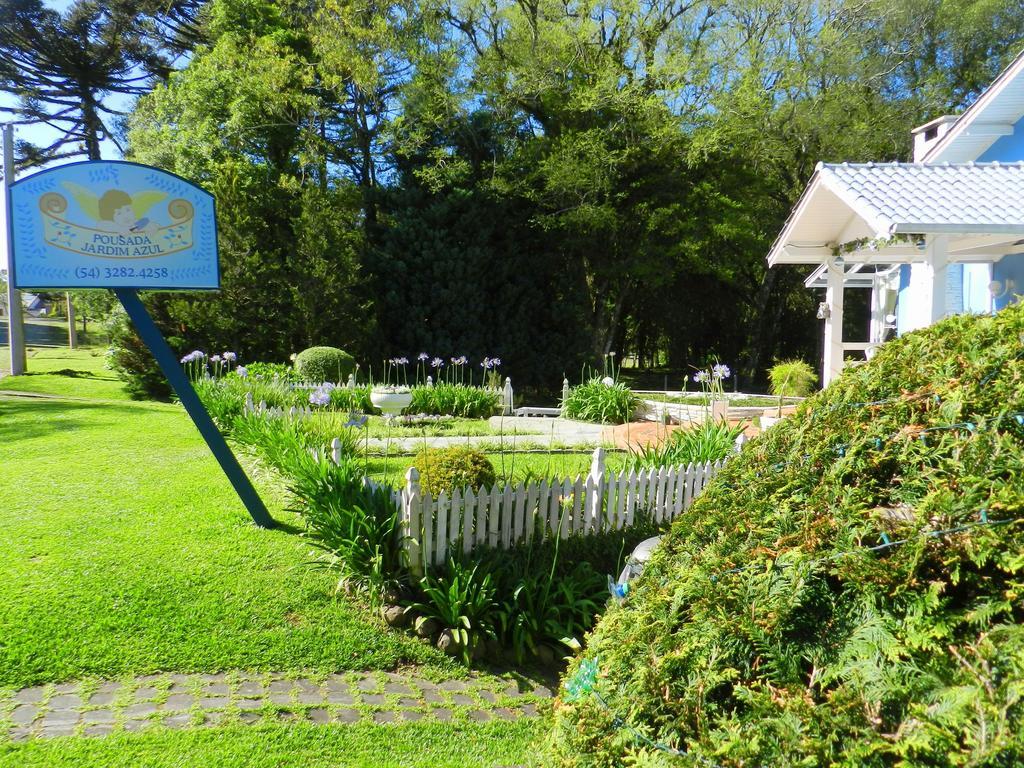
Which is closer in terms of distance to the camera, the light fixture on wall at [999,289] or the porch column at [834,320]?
the light fixture on wall at [999,289]

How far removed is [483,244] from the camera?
24.1 meters

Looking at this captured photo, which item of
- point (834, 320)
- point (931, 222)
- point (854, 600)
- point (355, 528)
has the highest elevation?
point (931, 222)

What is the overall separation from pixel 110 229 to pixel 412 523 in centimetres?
352

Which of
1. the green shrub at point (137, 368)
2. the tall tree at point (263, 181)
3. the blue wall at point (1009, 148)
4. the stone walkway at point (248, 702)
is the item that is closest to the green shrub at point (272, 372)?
the green shrub at point (137, 368)

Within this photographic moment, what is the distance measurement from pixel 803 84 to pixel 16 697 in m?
25.5

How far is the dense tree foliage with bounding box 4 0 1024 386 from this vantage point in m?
21.8

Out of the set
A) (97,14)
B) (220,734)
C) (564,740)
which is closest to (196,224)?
(220,734)

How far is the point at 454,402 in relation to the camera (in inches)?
574

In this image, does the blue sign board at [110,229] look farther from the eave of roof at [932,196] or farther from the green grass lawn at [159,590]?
the eave of roof at [932,196]

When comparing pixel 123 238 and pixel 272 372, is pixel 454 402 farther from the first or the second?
pixel 123 238

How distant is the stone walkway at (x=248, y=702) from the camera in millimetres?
3674

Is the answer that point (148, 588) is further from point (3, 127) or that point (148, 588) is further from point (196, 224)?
point (3, 127)

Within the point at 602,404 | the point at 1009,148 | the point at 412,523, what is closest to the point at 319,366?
the point at 602,404

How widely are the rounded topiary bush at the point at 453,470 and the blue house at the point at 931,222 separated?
3.31m
